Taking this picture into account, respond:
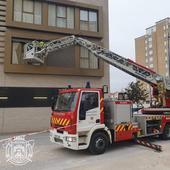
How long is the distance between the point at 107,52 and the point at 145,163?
339 inches

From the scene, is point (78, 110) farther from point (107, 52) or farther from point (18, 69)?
point (18, 69)

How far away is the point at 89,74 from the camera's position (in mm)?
19203

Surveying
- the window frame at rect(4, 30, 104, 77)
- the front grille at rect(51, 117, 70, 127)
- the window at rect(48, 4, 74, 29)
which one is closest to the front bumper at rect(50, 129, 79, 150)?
the front grille at rect(51, 117, 70, 127)

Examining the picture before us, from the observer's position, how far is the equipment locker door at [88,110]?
9242 millimetres

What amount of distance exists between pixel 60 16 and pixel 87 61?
13.1ft

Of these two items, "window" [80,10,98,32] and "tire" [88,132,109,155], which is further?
"window" [80,10,98,32]

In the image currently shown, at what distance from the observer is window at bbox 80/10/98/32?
64.9ft

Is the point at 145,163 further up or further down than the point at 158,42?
further down

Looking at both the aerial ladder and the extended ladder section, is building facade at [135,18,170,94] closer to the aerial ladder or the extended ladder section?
the extended ladder section

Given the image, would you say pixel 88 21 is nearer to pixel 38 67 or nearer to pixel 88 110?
pixel 38 67

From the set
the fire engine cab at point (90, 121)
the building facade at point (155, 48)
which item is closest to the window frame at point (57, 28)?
the fire engine cab at point (90, 121)

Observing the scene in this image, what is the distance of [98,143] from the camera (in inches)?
378

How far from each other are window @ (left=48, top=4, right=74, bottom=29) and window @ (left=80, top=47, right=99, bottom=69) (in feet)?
6.98

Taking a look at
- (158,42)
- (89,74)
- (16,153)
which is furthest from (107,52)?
(158,42)
